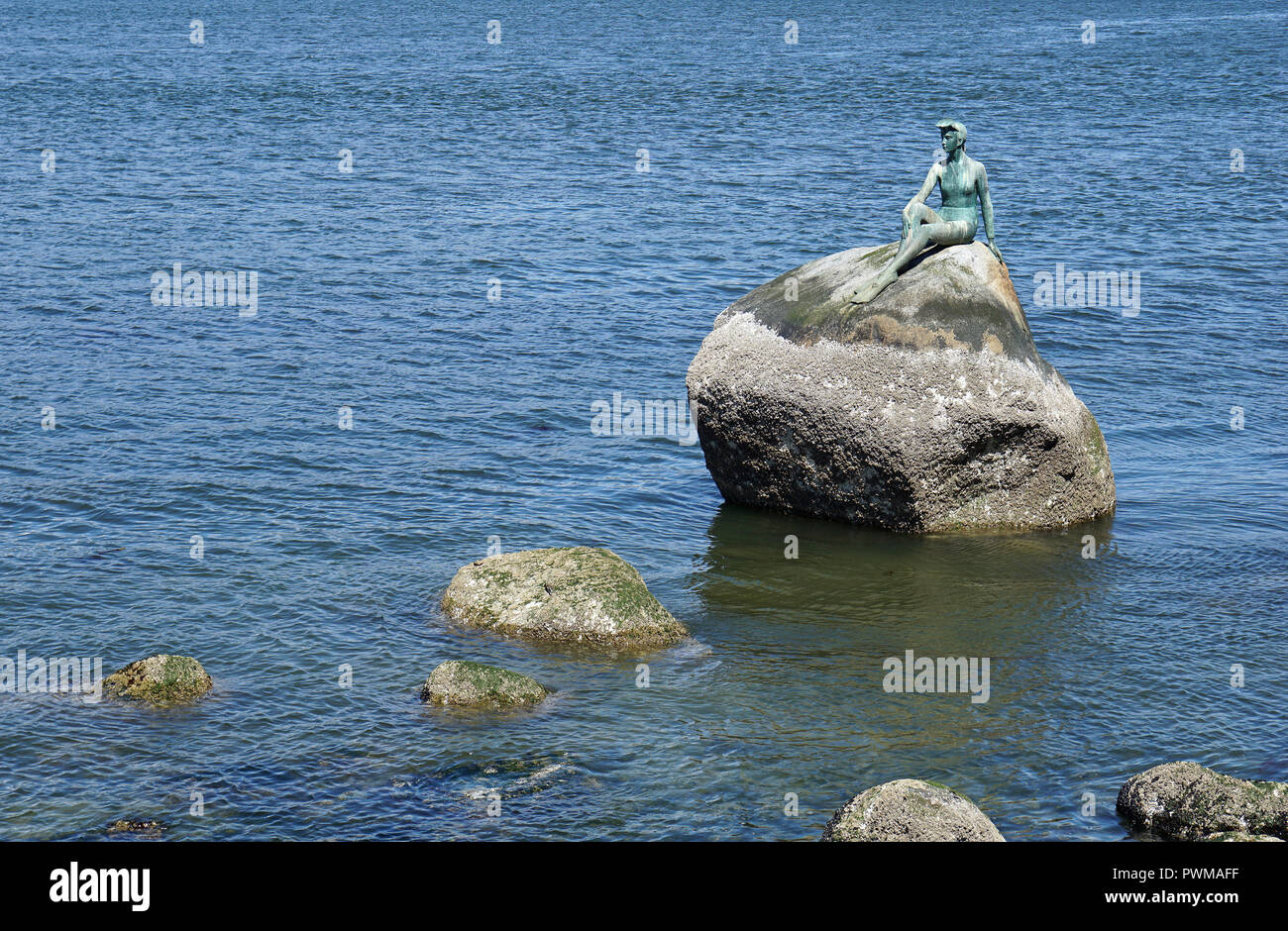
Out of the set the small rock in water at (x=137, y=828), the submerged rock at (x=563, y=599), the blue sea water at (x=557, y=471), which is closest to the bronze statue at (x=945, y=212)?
the blue sea water at (x=557, y=471)

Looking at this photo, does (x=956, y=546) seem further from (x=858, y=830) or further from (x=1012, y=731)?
(x=858, y=830)

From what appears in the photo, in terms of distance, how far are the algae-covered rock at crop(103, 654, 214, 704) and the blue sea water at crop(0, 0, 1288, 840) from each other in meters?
0.39

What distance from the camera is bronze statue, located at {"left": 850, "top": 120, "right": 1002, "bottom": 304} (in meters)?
20.0

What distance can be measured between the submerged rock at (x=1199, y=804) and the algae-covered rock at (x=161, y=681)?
30.9 feet

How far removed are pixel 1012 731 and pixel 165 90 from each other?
4953cm

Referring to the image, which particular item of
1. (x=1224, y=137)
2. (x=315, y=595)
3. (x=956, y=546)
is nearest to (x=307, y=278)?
(x=315, y=595)

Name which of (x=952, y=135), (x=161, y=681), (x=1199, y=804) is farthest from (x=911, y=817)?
(x=952, y=135)

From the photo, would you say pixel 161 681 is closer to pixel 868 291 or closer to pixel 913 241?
pixel 868 291

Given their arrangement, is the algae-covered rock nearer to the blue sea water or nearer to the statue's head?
the blue sea water

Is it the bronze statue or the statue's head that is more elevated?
the statue's head

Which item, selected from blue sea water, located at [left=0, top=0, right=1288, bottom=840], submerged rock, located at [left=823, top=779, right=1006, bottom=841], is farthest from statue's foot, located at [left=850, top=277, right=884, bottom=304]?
submerged rock, located at [left=823, top=779, right=1006, bottom=841]

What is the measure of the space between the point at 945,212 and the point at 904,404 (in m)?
3.00

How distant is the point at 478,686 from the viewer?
15734 mm

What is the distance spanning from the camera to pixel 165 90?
2232 inches
